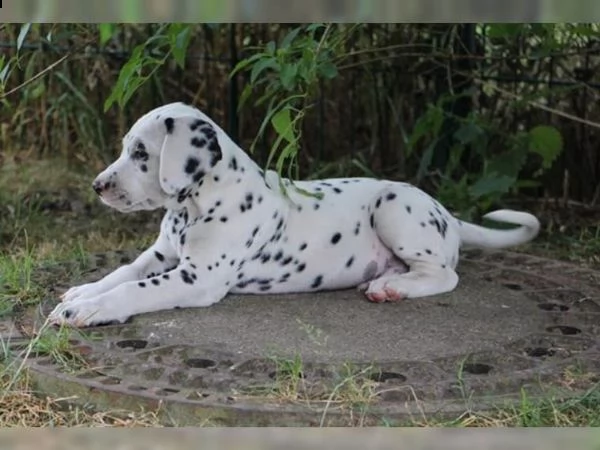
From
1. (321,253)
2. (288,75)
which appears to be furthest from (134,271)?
(288,75)

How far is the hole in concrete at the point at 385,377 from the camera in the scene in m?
3.52

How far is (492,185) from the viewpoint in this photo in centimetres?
572

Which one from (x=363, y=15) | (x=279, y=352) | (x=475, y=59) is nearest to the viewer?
(x=363, y=15)

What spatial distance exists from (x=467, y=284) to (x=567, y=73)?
7.22ft

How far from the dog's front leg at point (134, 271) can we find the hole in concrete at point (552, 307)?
4.81 feet

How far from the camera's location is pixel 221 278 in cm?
427

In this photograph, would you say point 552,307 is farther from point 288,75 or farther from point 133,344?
point 133,344

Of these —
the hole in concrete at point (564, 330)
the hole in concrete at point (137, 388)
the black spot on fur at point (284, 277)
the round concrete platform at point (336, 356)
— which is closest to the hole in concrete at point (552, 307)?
the round concrete platform at point (336, 356)

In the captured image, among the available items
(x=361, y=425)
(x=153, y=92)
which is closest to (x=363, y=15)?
(x=361, y=425)

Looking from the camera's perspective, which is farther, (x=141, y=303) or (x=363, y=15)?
(x=141, y=303)

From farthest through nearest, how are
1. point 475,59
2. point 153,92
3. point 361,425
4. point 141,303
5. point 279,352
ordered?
point 153,92
point 475,59
point 141,303
point 279,352
point 361,425

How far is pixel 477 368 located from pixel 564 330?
22.4 inches

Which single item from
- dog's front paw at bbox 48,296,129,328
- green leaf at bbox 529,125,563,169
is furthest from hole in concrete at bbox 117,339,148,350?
green leaf at bbox 529,125,563,169

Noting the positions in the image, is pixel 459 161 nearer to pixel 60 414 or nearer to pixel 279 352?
pixel 279 352
